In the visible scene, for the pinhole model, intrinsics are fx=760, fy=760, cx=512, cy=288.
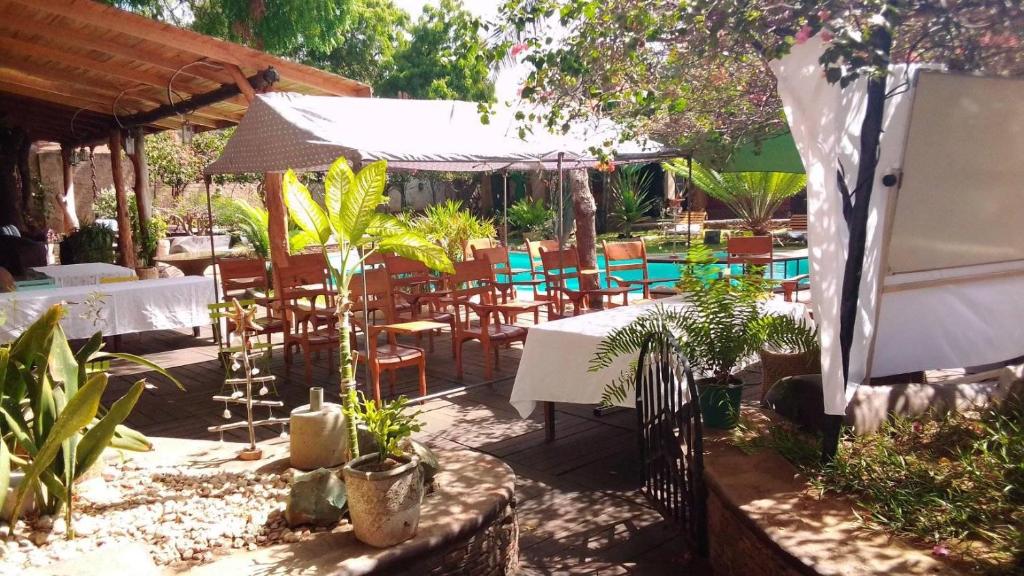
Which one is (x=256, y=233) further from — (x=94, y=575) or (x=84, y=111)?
(x=94, y=575)

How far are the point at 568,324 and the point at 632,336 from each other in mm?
787

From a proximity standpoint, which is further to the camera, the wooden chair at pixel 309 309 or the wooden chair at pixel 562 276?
the wooden chair at pixel 562 276

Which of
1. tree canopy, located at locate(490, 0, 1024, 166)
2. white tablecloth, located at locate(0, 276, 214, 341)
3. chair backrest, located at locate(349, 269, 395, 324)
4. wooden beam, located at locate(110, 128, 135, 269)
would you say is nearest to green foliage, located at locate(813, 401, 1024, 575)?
tree canopy, located at locate(490, 0, 1024, 166)

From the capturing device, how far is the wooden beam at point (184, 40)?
221 inches

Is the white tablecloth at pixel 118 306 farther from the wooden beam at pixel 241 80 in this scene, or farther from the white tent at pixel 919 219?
the white tent at pixel 919 219

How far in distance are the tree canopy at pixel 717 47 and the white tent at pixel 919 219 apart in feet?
0.41

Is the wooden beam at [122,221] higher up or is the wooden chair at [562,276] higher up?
the wooden beam at [122,221]

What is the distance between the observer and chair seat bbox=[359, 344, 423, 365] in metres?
4.87

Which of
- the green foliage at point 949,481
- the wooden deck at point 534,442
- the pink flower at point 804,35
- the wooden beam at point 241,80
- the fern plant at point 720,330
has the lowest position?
the wooden deck at point 534,442

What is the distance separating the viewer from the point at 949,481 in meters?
2.63

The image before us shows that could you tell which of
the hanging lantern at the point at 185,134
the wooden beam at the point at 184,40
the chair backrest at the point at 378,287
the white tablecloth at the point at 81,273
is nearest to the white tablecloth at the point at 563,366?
→ the chair backrest at the point at 378,287

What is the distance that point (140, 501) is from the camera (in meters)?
2.99

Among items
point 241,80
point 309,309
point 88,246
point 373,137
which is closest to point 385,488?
point 373,137

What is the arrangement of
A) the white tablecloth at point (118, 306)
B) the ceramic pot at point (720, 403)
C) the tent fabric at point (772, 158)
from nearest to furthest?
the ceramic pot at point (720, 403)
the white tablecloth at point (118, 306)
the tent fabric at point (772, 158)
